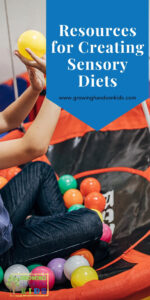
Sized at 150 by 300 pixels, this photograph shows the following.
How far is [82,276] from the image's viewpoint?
0.90 m

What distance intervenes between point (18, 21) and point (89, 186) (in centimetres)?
91

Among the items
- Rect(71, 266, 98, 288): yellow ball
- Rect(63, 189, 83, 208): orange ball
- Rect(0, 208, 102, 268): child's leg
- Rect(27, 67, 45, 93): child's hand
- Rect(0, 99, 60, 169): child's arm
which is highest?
Rect(27, 67, 45, 93): child's hand

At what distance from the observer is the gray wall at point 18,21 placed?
5.38ft

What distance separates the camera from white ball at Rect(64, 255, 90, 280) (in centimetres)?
96

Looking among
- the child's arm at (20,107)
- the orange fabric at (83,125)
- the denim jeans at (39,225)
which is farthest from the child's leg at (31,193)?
the orange fabric at (83,125)

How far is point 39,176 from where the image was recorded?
118cm

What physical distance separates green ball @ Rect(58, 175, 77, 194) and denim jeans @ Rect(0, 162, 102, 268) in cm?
23

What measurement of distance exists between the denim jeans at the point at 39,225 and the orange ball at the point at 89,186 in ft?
0.77

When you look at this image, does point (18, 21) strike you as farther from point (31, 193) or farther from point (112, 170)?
point (31, 193)

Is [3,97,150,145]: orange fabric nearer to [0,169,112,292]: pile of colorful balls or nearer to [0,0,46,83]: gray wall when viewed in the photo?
[0,0,46,83]: gray wall

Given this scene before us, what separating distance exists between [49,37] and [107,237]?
689 mm

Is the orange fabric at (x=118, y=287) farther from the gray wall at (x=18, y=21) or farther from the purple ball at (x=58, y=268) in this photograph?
the gray wall at (x=18, y=21)

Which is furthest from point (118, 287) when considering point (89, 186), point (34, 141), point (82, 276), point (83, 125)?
point (83, 125)

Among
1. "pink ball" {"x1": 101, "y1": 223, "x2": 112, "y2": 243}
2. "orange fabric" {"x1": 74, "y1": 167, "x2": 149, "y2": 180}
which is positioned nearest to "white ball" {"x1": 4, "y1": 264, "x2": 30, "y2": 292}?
"pink ball" {"x1": 101, "y1": 223, "x2": 112, "y2": 243}
